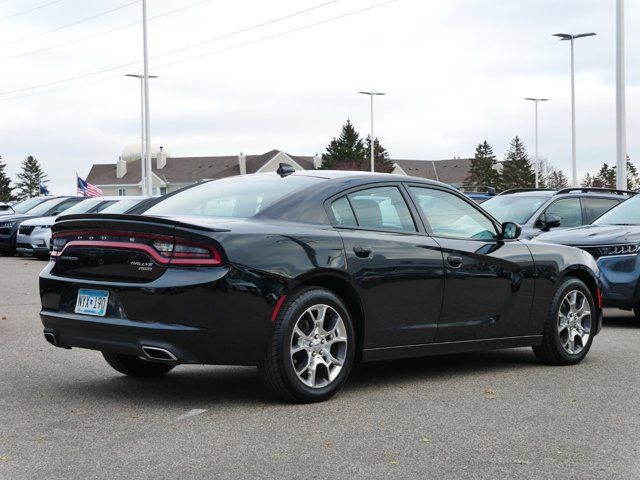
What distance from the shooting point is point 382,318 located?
7.06 m

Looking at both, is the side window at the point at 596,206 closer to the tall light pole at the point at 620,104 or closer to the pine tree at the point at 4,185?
the tall light pole at the point at 620,104

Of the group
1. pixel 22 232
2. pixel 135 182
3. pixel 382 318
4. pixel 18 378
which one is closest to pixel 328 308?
pixel 382 318

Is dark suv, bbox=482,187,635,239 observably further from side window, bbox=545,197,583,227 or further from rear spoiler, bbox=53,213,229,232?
rear spoiler, bbox=53,213,229,232

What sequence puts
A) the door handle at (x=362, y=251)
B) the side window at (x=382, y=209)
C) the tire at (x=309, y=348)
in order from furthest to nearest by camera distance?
the side window at (x=382, y=209) < the door handle at (x=362, y=251) < the tire at (x=309, y=348)

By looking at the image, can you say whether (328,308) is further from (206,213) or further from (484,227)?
(484,227)

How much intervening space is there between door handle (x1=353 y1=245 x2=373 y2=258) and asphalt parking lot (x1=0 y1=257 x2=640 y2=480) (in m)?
0.93

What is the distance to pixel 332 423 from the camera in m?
6.05

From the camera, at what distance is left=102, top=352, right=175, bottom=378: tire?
7.52m

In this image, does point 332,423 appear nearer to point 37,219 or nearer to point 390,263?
point 390,263

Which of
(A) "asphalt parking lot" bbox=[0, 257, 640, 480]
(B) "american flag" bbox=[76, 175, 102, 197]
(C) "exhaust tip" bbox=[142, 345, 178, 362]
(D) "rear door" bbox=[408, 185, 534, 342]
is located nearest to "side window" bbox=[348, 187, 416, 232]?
(D) "rear door" bbox=[408, 185, 534, 342]

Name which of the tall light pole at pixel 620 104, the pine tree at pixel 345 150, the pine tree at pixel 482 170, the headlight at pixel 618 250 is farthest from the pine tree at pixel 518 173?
the headlight at pixel 618 250

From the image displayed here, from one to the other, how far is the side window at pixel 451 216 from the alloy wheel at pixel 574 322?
103 centimetres

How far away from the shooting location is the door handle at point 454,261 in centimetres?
755

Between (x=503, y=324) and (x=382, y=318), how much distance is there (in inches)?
55.0
